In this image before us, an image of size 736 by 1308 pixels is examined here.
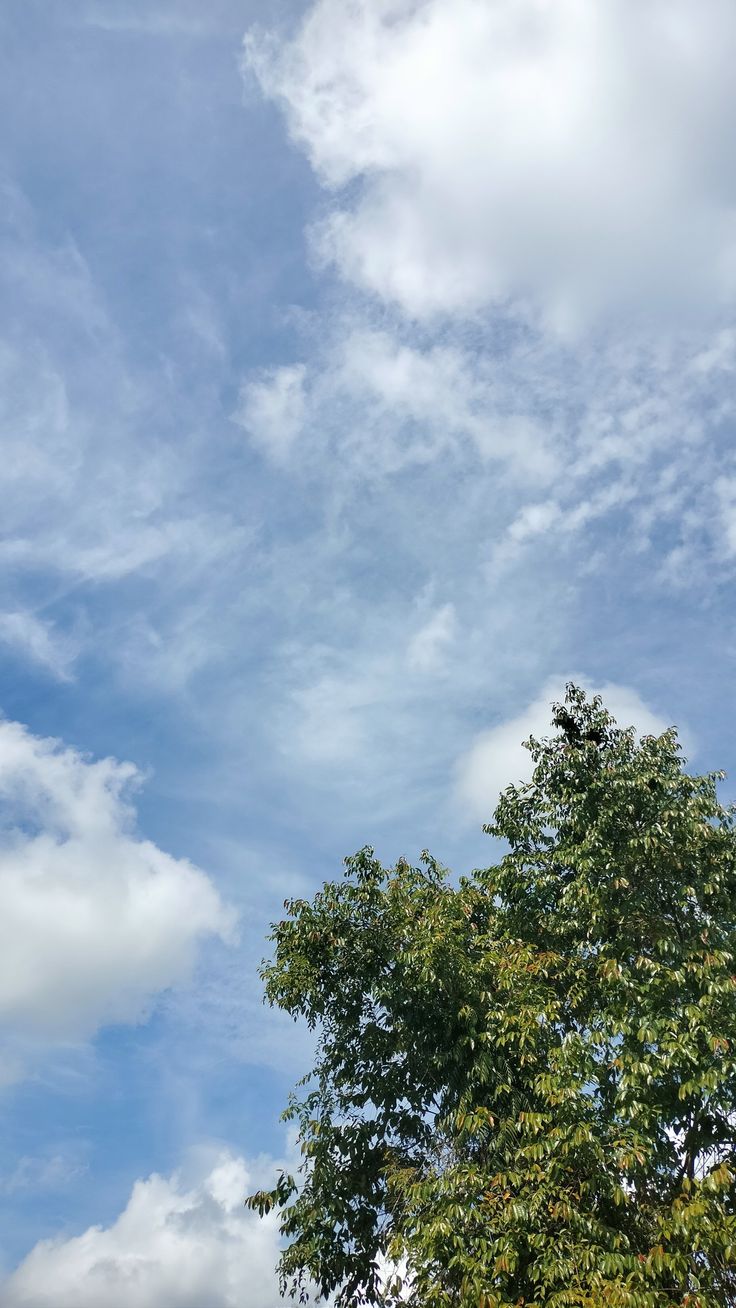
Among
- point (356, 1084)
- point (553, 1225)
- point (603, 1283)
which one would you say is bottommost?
point (603, 1283)

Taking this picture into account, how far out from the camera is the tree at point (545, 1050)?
11.9 meters

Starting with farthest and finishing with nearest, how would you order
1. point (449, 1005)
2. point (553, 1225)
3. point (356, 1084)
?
point (356, 1084) < point (449, 1005) < point (553, 1225)

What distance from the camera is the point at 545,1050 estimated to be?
1403 centimetres

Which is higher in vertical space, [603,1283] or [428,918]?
[428,918]

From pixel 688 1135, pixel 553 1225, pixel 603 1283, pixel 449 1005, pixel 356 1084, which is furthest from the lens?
pixel 356 1084

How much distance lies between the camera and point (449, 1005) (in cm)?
1489

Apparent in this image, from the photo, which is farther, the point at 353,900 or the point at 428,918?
the point at 353,900

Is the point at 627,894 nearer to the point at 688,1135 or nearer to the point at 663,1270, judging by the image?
the point at 688,1135

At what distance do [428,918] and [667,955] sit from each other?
12.0ft

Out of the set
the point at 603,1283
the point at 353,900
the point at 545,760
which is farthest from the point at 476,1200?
the point at 545,760

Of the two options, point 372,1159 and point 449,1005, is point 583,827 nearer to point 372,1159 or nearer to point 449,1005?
point 449,1005

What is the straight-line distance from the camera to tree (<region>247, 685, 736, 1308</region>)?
1193 cm

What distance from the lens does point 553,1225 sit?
40.1 feet

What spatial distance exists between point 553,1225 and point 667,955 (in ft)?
13.2
